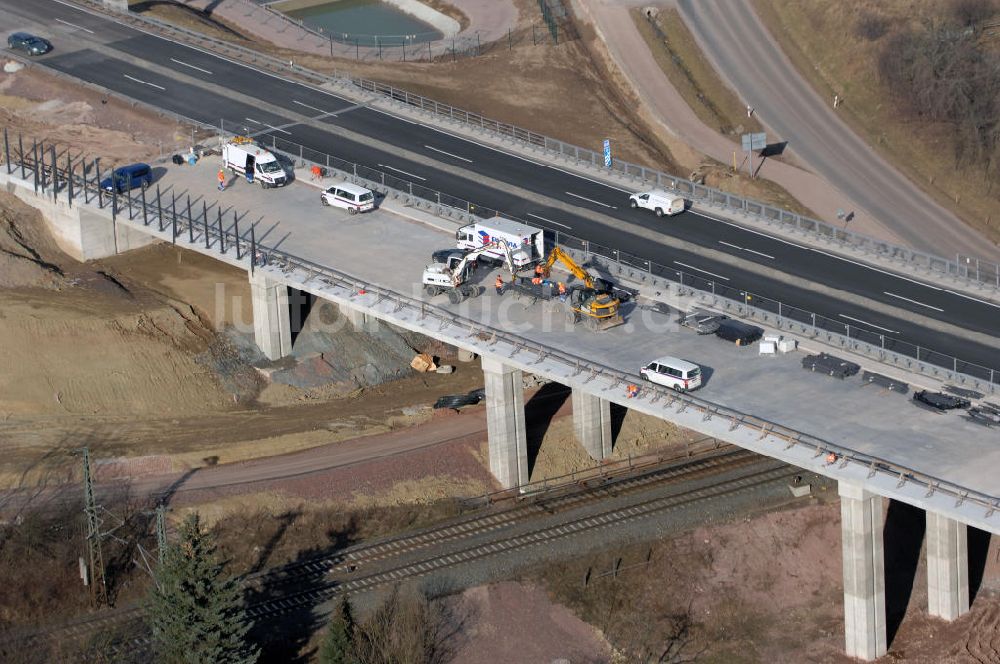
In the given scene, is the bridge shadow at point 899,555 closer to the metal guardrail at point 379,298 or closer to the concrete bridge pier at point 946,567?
the concrete bridge pier at point 946,567

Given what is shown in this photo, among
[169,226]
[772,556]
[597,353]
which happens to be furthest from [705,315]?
[169,226]

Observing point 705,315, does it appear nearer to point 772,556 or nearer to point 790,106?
point 772,556

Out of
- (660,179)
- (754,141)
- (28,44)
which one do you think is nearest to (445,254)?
(660,179)

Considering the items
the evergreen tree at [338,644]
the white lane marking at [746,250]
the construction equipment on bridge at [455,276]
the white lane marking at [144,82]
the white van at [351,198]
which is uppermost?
the white lane marking at [144,82]

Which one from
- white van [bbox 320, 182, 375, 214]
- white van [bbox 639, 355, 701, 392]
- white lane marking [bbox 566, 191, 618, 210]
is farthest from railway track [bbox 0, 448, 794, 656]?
white van [bbox 320, 182, 375, 214]

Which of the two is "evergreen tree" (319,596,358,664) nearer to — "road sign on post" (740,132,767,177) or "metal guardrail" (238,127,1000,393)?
"metal guardrail" (238,127,1000,393)

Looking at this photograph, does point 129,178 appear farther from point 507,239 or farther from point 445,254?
point 507,239

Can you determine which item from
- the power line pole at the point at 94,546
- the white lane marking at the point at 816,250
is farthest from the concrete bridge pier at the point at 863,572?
the power line pole at the point at 94,546
